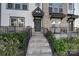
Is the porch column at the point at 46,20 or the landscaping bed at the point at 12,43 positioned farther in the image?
the porch column at the point at 46,20

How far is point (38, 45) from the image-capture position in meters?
2.37

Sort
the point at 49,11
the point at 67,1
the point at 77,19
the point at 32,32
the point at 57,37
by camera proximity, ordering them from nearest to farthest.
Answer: the point at 67,1 < the point at 77,19 < the point at 32,32 < the point at 57,37 < the point at 49,11

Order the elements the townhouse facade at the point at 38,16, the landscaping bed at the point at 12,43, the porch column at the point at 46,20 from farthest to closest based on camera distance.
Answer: the porch column at the point at 46,20 → the townhouse facade at the point at 38,16 → the landscaping bed at the point at 12,43

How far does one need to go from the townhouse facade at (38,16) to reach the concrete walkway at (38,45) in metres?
0.09

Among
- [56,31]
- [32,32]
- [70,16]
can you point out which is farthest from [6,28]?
[70,16]

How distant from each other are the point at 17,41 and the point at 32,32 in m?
0.31

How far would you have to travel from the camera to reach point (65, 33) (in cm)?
217

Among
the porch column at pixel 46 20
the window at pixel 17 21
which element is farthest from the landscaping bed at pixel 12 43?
the porch column at pixel 46 20

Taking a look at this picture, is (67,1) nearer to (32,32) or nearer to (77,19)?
(77,19)

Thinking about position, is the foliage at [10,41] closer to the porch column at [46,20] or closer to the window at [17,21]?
the window at [17,21]

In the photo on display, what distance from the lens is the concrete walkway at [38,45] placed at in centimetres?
210

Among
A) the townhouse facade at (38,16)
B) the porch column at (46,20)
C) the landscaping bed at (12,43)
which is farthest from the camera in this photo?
the porch column at (46,20)

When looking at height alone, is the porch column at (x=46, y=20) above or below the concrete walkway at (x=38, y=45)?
above

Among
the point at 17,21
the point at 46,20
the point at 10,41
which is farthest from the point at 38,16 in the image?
the point at 10,41
